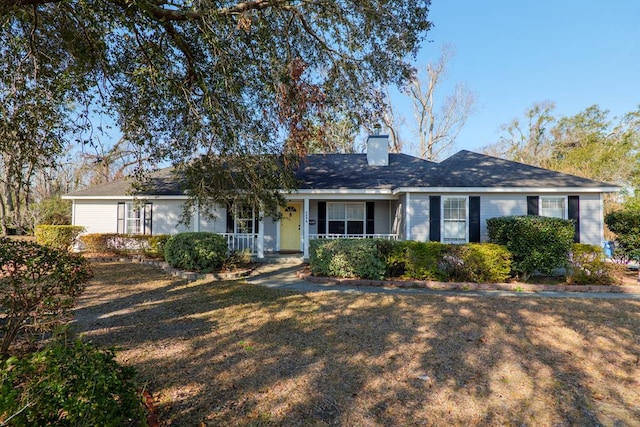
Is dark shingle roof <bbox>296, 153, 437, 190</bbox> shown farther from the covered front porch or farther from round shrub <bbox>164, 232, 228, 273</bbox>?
round shrub <bbox>164, 232, 228, 273</bbox>

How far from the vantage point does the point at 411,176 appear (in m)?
12.2

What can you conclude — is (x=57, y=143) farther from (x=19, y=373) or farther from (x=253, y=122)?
(x=19, y=373)

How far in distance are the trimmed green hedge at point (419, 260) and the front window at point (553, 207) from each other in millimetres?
3780

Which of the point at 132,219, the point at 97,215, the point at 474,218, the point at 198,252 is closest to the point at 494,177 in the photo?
the point at 474,218

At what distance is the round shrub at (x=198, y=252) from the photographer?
31.5 ft

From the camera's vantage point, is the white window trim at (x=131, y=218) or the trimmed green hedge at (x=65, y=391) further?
the white window trim at (x=131, y=218)

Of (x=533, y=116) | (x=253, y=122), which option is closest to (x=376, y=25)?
(x=253, y=122)

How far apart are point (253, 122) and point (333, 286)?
447cm

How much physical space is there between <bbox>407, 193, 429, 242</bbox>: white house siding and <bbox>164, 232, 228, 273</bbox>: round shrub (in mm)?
6286

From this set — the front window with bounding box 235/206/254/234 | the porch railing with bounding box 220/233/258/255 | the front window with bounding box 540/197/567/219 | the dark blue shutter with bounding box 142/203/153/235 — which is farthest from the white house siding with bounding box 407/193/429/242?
the dark blue shutter with bounding box 142/203/153/235

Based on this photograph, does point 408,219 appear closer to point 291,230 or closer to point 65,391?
point 291,230

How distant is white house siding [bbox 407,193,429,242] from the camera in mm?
11258

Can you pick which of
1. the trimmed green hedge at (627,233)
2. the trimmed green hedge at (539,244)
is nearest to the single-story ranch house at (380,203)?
the trimmed green hedge at (627,233)

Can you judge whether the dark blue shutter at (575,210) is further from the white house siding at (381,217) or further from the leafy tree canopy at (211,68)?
the leafy tree canopy at (211,68)
